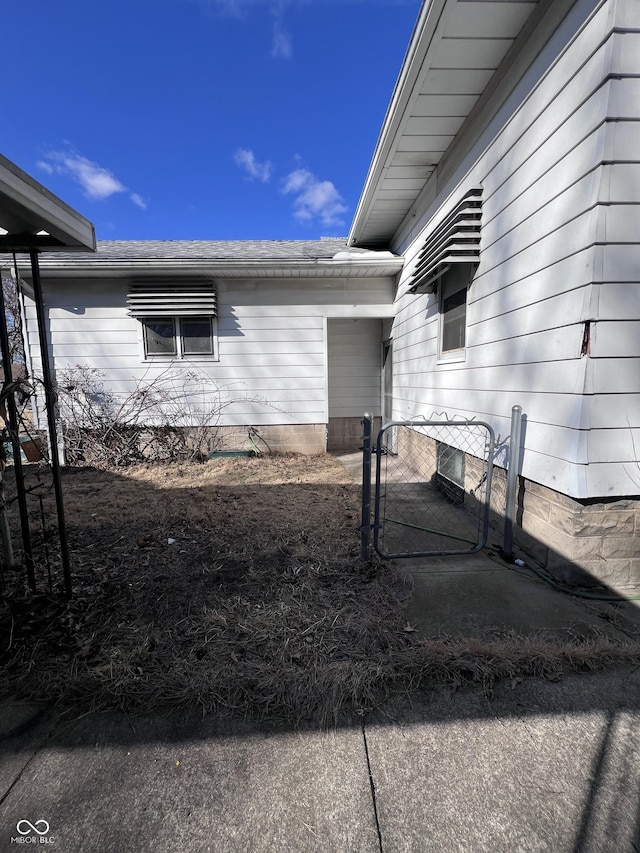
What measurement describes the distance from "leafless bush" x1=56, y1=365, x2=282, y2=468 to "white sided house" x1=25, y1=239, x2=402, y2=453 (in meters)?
0.02

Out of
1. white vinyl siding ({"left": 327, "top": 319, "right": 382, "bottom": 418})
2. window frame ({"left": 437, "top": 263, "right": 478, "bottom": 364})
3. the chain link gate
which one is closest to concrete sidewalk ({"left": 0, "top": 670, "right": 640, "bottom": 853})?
the chain link gate

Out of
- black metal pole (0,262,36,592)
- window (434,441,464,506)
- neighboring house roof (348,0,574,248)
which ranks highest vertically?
neighboring house roof (348,0,574,248)

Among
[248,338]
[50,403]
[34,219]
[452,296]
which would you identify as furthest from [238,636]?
[248,338]

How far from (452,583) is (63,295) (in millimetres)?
6551

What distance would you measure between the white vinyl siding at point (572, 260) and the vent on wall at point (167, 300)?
411cm

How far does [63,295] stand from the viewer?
565cm

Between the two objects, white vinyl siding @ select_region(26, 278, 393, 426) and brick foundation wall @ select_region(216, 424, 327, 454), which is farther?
brick foundation wall @ select_region(216, 424, 327, 454)

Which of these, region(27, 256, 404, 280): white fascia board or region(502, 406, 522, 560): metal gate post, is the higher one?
region(27, 256, 404, 280): white fascia board

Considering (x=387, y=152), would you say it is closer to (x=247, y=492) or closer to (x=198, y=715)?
(x=247, y=492)

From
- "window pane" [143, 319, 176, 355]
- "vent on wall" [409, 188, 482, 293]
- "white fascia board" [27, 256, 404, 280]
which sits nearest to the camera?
"vent on wall" [409, 188, 482, 293]

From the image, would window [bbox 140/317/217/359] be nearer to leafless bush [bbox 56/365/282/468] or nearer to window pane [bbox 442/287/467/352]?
leafless bush [bbox 56/365/282/468]

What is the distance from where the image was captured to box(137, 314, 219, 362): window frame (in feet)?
19.1

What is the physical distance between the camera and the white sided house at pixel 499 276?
1.97 meters

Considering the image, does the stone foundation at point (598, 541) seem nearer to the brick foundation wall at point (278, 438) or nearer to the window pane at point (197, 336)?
the brick foundation wall at point (278, 438)
